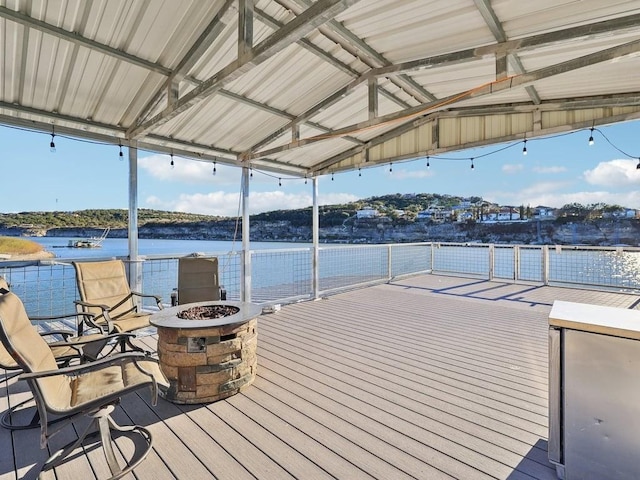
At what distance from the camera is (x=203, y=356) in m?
2.54

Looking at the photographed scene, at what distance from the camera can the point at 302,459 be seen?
1926 millimetres

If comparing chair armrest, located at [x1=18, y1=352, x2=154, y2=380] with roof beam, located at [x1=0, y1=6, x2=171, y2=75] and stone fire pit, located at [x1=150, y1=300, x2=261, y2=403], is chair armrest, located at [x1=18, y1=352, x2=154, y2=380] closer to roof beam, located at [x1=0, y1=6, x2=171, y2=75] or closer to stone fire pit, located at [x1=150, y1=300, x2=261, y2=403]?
stone fire pit, located at [x1=150, y1=300, x2=261, y2=403]

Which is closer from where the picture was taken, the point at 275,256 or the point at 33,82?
the point at 33,82

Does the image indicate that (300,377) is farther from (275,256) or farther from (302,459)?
(275,256)

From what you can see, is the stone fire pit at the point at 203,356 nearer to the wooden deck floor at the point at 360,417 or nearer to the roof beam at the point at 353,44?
the wooden deck floor at the point at 360,417

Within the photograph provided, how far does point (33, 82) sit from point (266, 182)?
3790 millimetres

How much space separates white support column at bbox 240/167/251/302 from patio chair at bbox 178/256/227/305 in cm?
120

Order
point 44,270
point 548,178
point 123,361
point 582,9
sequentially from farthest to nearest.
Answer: point 548,178 → point 44,270 → point 582,9 → point 123,361

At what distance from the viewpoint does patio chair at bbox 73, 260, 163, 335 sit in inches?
138

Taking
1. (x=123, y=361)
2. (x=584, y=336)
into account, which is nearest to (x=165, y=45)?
(x=123, y=361)

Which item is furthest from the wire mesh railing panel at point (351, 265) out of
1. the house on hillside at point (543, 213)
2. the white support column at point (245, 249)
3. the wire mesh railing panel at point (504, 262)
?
the house on hillside at point (543, 213)

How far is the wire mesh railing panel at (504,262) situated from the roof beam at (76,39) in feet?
25.1

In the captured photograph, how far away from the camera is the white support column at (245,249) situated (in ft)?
18.7

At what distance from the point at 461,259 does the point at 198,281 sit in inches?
277
